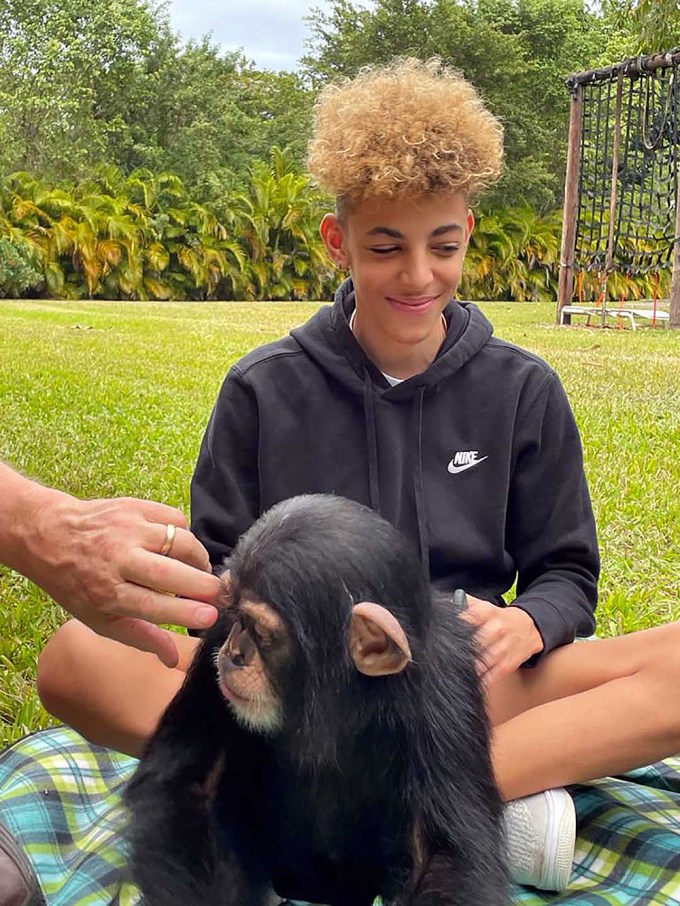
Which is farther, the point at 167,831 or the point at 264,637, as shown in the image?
the point at 167,831

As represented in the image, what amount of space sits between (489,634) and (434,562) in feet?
1.06

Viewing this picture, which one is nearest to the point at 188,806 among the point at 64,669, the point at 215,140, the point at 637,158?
the point at 64,669

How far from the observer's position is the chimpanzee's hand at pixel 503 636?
2.18m

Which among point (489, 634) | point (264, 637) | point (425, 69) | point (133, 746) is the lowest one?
point (133, 746)

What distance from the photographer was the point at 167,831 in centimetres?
182

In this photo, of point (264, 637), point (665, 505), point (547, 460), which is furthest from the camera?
point (665, 505)

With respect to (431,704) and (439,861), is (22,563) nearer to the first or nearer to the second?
(431,704)

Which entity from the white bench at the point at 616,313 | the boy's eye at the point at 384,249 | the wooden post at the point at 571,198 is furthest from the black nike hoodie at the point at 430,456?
the wooden post at the point at 571,198

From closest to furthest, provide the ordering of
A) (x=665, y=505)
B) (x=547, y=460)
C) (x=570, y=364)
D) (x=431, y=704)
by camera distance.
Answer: (x=431, y=704)
(x=547, y=460)
(x=665, y=505)
(x=570, y=364)

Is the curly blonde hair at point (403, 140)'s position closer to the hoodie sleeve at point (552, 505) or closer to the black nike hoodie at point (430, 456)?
the black nike hoodie at point (430, 456)

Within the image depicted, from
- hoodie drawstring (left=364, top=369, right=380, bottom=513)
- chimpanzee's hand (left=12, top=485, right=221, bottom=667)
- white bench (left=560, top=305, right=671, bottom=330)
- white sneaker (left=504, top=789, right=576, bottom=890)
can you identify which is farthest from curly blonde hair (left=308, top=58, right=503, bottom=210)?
white bench (left=560, top=305, right=671, bottom=330)

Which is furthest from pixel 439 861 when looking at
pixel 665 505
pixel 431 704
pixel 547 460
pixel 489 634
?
pixel 665 505

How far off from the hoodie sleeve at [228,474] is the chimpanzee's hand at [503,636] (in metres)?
0.61

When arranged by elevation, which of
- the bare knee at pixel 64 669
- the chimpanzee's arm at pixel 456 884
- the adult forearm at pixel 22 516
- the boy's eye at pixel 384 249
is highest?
the boy's eye at pixel 384 249
